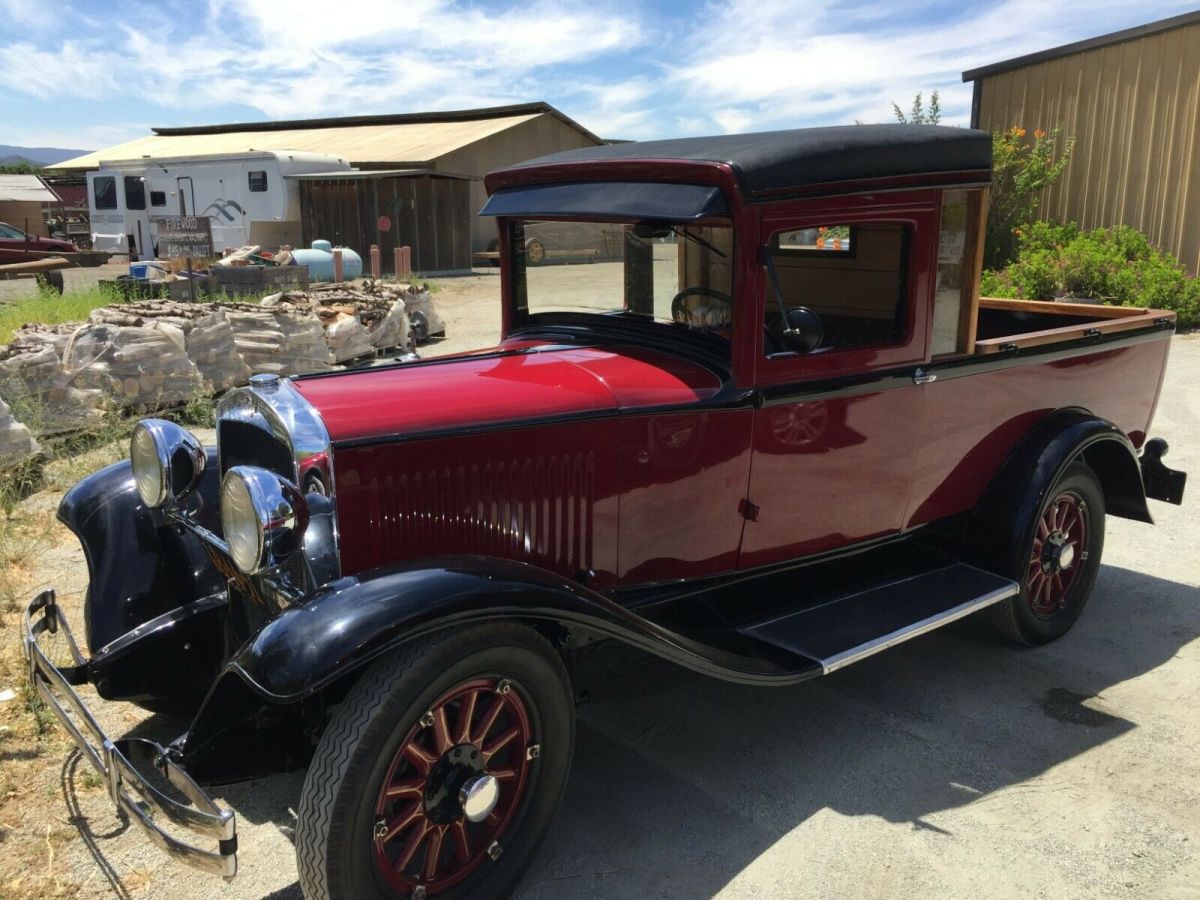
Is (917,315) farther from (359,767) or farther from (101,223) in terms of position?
(101,223)

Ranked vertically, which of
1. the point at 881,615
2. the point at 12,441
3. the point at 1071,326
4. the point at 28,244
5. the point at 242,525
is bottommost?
the point at 881,615

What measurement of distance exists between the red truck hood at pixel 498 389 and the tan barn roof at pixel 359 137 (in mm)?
20756

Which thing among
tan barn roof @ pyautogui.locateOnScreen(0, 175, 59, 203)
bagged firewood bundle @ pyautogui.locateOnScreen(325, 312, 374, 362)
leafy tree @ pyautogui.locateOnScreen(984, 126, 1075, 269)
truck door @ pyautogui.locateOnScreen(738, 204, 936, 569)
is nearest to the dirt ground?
truck door @ pyautogui.locateOnScreen(738, 204, 936, 569)

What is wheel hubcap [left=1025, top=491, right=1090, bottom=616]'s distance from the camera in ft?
13.3

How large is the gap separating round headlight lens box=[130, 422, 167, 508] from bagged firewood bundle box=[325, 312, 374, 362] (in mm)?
6262

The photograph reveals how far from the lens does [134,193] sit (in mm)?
23500

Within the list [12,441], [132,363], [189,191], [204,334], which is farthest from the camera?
[189,191]

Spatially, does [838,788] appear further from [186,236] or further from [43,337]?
[186,236]

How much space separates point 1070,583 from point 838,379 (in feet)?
5.65

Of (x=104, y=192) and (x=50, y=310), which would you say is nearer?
(x=50, y=310)

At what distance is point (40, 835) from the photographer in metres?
Result: 2.82

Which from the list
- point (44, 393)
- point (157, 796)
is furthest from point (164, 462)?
point (44, 393)

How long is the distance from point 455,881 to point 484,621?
71 centimetres

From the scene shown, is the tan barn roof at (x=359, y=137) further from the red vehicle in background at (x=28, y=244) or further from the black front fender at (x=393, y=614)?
the black front fender at (x=393, y=614)
